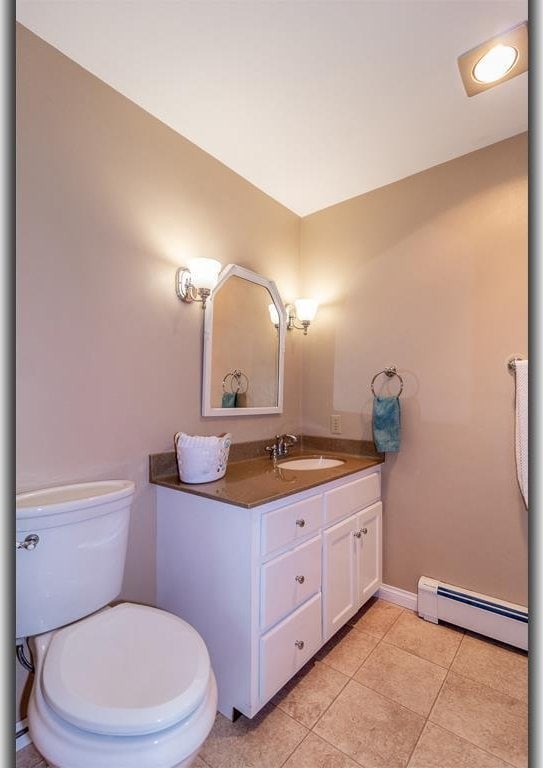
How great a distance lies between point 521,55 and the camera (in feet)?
4.02

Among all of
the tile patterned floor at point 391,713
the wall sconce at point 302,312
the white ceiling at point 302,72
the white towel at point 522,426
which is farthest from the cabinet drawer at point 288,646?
the white ceiling at point 302,72

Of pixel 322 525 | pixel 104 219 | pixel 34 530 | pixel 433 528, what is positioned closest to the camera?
pixel 34 530

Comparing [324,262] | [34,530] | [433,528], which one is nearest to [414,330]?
[324,262]

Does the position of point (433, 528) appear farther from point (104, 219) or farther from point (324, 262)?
point (104, 219)

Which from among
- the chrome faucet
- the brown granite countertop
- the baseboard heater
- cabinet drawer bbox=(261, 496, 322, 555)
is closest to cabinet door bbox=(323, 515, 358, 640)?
cabinet drawer bbox=(261, 496, 322, 555)

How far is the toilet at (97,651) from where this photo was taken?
0.72 meters

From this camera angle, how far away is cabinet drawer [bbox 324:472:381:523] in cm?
150

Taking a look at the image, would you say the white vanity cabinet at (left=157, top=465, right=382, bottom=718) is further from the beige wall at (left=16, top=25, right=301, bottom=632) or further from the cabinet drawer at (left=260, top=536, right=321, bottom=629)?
the beige wall at (left=16, top=25, right=301, bottom=632)

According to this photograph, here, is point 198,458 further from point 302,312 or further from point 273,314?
point 302,312

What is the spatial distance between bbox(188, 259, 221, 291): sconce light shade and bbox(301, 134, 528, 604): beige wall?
3.11 feet

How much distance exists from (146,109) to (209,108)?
0.88 feet

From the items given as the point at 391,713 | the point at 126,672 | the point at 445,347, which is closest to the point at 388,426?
the point at 445,347

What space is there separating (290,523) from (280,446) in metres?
0.76

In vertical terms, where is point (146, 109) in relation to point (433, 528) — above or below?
above
